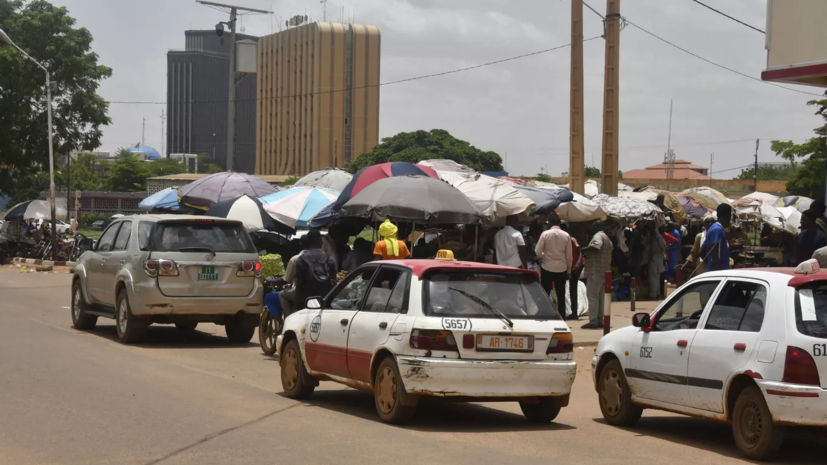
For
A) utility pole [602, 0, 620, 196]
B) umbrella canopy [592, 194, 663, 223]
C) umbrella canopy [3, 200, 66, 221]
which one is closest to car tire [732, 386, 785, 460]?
umbrella canopy [592, 194, 663, 223]

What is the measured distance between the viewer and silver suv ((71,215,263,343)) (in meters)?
14.5

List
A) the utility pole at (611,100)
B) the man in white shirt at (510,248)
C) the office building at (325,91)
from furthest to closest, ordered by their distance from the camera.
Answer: the office building at (325,91) → the utility pole at (611,100) → the man in white shirt at (510,248)

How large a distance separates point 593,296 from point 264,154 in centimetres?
14710

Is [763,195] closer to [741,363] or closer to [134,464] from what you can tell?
Result: [741,363]

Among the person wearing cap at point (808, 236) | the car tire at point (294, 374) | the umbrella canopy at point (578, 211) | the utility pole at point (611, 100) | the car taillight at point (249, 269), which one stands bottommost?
the car tire at point (294, 374)

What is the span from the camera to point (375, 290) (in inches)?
375

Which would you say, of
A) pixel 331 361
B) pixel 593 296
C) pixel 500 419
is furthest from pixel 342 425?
pixel 593 296

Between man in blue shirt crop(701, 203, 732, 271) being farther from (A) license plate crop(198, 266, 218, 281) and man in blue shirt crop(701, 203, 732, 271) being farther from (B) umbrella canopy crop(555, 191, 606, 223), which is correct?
(B) umbrella canopy crop(555, 191, 606, 223)

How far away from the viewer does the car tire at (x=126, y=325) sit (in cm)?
1465

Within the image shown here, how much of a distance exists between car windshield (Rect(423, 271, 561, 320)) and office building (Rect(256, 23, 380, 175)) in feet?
400

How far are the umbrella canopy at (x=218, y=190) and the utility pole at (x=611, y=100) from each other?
28.6ft

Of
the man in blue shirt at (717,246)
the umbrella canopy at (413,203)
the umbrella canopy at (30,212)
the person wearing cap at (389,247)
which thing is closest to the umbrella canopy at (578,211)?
the umbrella canopy at (413,203)

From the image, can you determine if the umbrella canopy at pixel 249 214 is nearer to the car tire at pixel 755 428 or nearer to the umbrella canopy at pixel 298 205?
the umbrella canopy at pixel 298 205

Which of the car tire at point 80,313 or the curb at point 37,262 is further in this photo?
the curb at point 37,262
